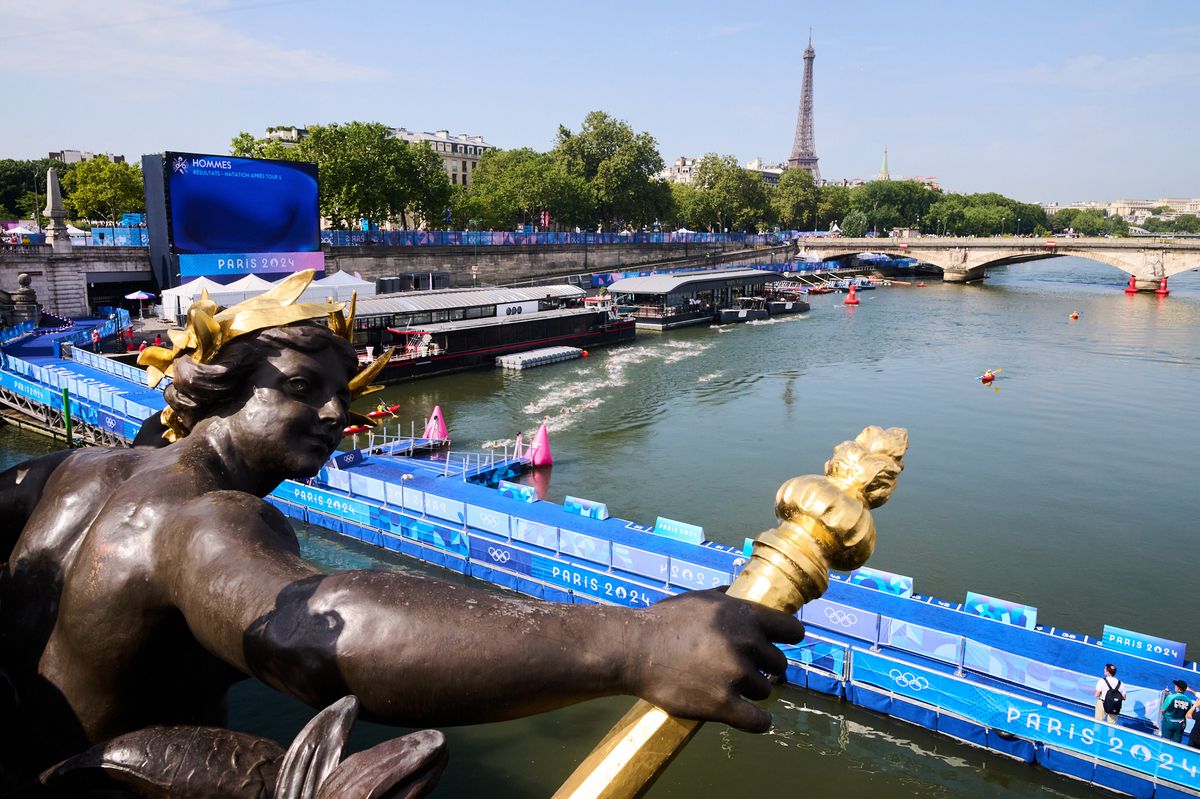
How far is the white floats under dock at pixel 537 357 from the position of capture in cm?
4419

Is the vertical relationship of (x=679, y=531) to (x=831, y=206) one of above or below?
below

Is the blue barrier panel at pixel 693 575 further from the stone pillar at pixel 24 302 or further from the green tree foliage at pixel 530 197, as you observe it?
the green tree foliage at pixel 530 197

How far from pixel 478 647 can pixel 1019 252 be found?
101m

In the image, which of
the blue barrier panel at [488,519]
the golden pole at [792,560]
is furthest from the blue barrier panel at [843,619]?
the golden pole at [792,560]

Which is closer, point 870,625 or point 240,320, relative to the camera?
point 240,320

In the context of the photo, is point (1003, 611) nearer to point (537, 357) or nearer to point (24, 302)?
point (537, 357)

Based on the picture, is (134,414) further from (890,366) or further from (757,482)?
(890,366)

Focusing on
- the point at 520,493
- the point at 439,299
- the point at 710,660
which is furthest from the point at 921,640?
the point at 439,299

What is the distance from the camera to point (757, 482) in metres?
26.7

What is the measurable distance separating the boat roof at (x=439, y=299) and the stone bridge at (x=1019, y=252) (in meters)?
61.4

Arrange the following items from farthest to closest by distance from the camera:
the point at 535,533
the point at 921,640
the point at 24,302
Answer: the point at 24,302 → the point at 535,533 → the point at 921,640

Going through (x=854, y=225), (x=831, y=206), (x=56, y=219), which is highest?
(x=831, y=206)

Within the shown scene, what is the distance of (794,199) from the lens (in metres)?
126

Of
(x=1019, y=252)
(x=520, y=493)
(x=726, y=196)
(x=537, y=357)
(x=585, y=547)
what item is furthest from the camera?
(x=726, y=196)
